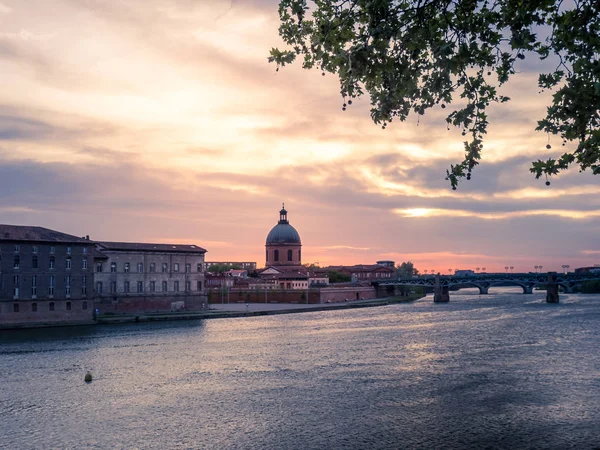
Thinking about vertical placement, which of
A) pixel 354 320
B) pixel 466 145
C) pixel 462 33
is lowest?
pixel 354 320

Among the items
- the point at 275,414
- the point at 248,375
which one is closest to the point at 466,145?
the point at 275,414

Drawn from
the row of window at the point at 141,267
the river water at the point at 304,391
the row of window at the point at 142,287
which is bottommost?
the river water at the point at 304,391

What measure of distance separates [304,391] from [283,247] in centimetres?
13942

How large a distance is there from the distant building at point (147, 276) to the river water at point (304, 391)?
25828 mm

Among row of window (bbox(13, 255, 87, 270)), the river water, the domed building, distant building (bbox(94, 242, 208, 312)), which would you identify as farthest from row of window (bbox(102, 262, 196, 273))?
the domed building

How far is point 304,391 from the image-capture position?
32.7m

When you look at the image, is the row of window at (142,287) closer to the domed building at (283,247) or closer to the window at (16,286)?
the window at (16,286)

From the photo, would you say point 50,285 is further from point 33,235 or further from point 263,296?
point 263,296

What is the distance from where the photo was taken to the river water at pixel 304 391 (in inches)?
960

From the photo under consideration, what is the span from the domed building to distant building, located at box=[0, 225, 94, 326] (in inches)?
3850

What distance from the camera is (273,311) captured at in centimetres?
9750

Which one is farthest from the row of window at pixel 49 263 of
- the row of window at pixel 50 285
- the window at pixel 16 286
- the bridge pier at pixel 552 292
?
the bridge pier at pixel 552 292

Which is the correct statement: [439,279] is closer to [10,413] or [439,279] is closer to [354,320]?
[354,320]

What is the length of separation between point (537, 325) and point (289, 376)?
41723 millimetres
